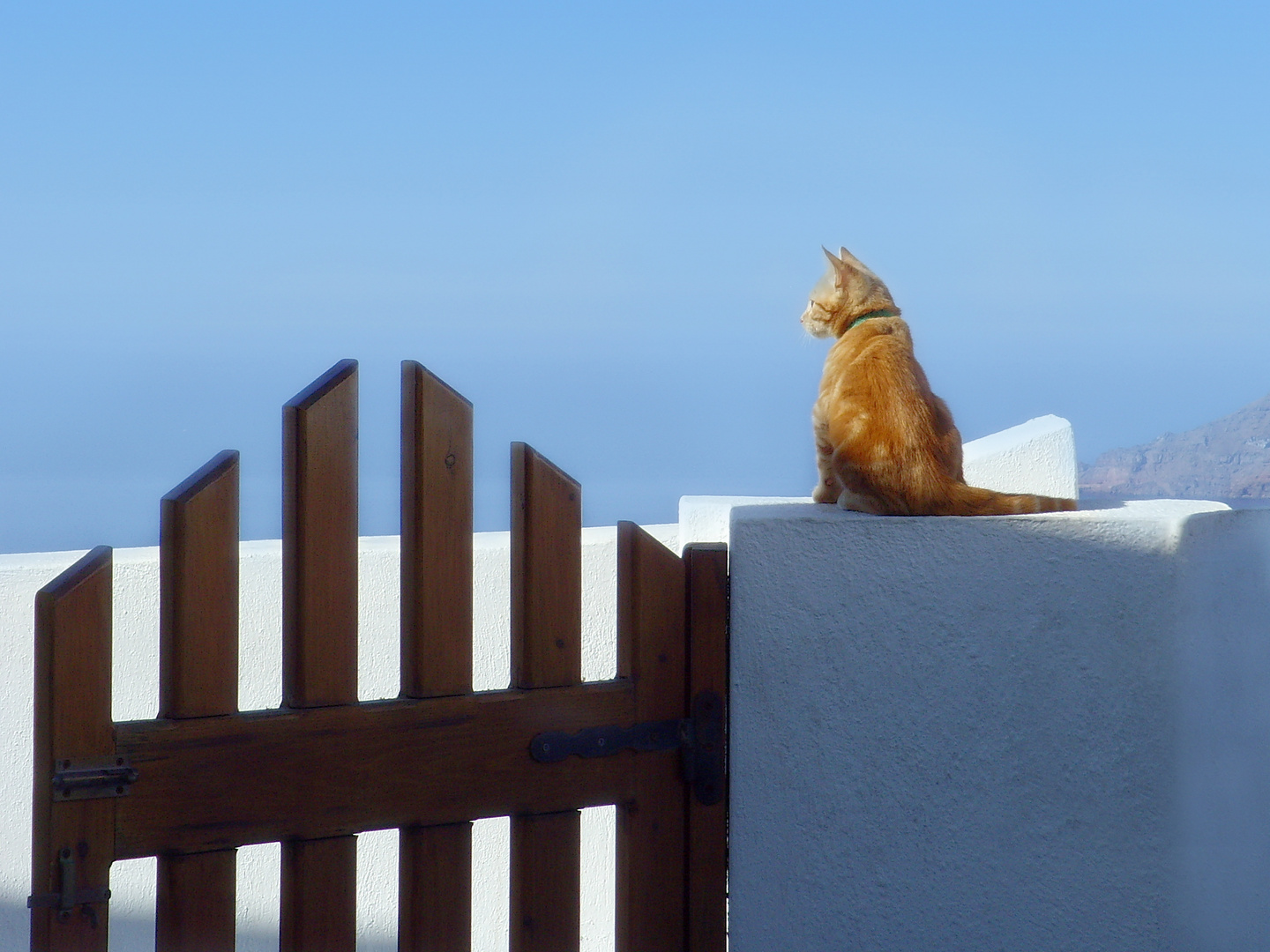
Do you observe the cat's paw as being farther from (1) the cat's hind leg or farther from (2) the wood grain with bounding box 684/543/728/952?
(2) the wood grain with bounding box 684/543/728/952

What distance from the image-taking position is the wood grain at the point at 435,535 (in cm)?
163

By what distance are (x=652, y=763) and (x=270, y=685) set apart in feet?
7.46

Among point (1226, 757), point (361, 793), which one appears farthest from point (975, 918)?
point (361, 793)

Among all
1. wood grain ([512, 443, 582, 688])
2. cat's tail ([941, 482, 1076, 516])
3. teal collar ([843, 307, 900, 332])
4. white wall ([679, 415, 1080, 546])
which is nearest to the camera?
wood grain ([512, 443, 582, 688])

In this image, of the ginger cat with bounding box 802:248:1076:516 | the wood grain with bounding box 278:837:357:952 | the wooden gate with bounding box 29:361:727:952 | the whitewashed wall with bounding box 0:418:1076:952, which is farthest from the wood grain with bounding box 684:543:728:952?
the whitewashed wall with bounding box 0:418:1076:952

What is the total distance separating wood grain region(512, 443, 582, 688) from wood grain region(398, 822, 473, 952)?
0.27 metres

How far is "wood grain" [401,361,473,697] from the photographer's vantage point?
1.63 metres

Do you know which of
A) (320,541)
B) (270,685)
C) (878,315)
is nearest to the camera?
(320,541)

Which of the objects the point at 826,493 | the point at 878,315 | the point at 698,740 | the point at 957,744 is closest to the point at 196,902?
the point at 698,740

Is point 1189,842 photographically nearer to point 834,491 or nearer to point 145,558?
point 834,491

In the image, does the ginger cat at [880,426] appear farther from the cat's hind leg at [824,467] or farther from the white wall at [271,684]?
the white wall at [271,684]

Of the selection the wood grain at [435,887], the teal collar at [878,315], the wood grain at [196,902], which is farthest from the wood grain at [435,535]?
the teal collar at [878,315]

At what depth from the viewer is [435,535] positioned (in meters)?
1.64

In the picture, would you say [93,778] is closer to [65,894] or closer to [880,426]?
[65,894]
